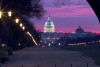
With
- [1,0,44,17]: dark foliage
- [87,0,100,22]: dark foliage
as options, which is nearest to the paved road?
[1,0,44,17]: dark foliage

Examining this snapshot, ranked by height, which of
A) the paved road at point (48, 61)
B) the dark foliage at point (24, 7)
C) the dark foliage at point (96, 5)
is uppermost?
the dark foliage at point (24, 7)

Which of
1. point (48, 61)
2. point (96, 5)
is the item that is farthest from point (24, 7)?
point (96, 5)

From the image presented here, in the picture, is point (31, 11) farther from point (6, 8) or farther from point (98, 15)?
point (98, 15)

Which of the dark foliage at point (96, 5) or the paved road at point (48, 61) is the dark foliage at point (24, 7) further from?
the dark foliage at point (96, 5)

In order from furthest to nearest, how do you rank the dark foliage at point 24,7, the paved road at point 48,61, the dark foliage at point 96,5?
the dark foliage at point 24,7
the paved road at point 48,61
the dark foliage at point 96,5

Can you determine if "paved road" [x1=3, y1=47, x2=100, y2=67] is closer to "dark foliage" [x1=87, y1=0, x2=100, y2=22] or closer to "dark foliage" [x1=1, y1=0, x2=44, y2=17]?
"dark foliage" [x1=1, y1=0, x2=44, y2=17]

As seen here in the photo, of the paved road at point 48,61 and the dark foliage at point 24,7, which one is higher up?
the dark foliage at point 24,7

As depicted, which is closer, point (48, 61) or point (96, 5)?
point (96, 5)

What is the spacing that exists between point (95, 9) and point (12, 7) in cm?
4027

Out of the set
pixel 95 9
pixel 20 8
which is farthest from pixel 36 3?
pixel 95 9

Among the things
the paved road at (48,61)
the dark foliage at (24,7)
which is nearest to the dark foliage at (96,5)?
the paved road at (48,61)

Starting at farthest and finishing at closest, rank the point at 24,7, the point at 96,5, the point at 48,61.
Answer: the point at 24,7
the point at 48,61
the point at 96,5

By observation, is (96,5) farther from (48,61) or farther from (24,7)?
(24,7)

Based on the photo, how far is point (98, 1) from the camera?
15.1 feet
